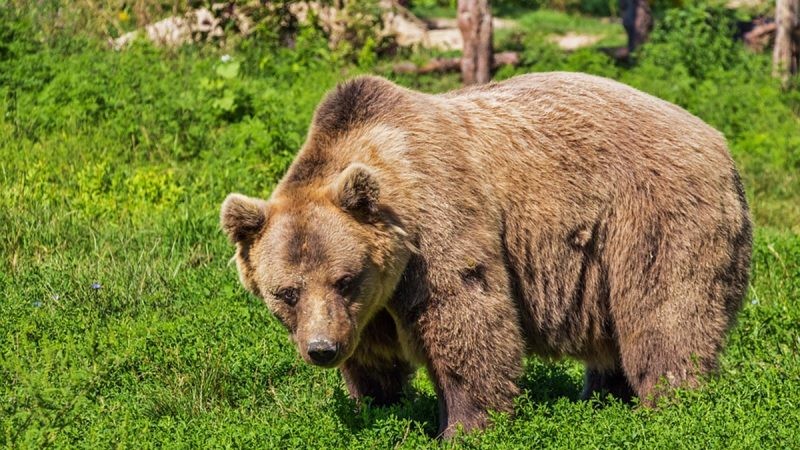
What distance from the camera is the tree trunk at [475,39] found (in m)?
14.3

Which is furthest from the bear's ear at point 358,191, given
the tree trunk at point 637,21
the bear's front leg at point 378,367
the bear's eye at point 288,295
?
the tree trunk at point 637,21

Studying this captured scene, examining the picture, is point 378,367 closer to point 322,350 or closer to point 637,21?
point 322,350

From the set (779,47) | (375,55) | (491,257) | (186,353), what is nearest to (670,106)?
(491,257)

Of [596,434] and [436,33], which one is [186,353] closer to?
[596,434]

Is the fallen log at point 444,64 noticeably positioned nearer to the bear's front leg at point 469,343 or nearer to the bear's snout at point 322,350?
the bear's front leg at point 469,343

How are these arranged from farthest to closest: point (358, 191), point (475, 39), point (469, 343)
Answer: point (475, 39) → point (469, 343) → point (358, 191)

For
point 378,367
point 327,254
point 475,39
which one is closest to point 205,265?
point 378,367

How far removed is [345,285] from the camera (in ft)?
18.8

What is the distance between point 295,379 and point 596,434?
190 centimetres

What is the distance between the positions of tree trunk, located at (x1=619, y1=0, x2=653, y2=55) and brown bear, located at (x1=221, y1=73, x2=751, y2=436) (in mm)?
9764

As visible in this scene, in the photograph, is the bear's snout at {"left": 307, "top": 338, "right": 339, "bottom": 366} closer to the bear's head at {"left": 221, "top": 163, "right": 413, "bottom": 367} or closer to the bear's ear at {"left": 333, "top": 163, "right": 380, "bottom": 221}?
the bear's head at {"left": 221, "top": 163, "right": 413, "bottom": 367}

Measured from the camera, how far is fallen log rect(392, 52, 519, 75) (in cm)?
1491

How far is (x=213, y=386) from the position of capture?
6746 millimetres

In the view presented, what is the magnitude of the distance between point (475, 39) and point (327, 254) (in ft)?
29.8
